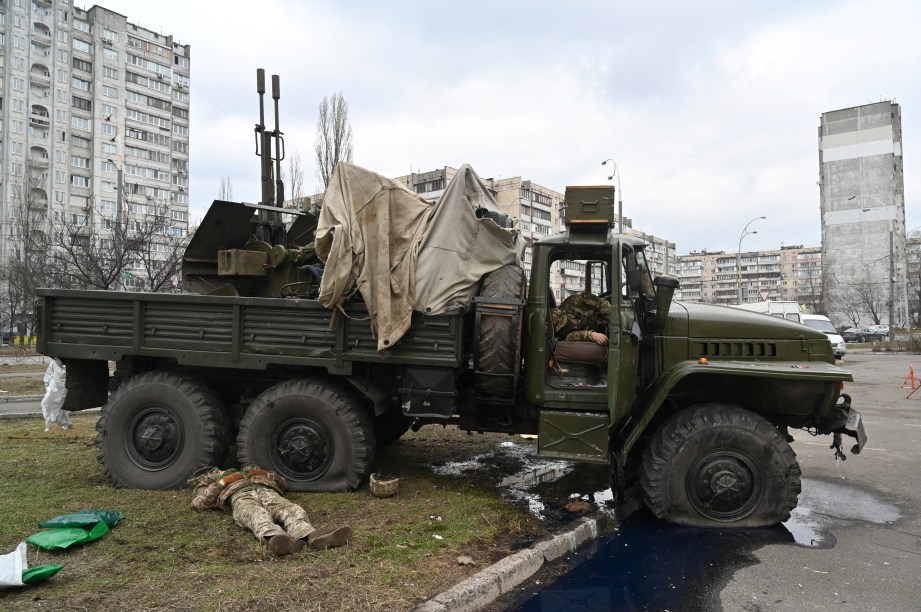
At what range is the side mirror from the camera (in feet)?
17.0

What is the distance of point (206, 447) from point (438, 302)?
8.83 ft

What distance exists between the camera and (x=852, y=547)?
4.84m

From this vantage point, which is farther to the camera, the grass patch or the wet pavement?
the wet pavement

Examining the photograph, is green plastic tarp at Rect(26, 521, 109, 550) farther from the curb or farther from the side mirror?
the side mirror

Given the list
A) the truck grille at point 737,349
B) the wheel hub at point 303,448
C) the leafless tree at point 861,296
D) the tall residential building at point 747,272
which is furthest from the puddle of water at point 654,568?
the tall residential building at point 747,272

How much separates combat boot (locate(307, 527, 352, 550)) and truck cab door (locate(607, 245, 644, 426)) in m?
2.37

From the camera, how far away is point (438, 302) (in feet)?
18.0

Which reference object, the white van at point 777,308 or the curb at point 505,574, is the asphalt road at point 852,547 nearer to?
the curb at point 505,574

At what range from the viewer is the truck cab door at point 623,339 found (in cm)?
529

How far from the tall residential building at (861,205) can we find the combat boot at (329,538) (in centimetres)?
7393

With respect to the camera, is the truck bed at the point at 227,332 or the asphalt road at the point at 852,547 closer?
the asphalt road at the point at 852,547

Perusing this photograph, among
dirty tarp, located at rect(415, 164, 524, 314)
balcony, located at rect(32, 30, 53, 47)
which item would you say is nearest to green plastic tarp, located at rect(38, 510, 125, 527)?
dirty tarp, located at rect(415, 164, 524, 314)

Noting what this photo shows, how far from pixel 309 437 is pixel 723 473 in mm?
3673

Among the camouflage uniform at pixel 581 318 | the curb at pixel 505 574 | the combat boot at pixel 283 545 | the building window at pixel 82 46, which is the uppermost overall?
the building window at pixel 82 46
